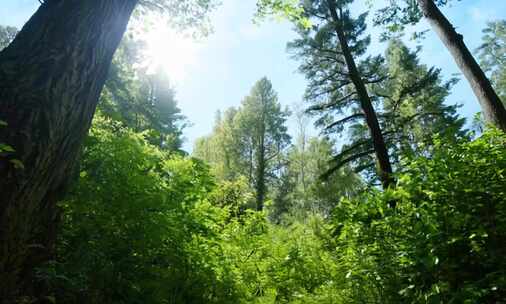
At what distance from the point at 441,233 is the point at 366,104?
7.81 metres

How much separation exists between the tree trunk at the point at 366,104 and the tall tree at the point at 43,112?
6.71m

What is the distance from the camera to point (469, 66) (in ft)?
15.9

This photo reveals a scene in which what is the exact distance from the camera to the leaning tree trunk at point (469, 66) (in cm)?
432

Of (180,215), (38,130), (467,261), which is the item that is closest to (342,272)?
(467,261)

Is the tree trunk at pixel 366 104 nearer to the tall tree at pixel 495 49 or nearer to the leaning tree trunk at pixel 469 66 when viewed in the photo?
the leaning tree trunk at pixel 469 66

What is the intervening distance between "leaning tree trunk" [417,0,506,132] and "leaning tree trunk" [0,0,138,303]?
4693 mm

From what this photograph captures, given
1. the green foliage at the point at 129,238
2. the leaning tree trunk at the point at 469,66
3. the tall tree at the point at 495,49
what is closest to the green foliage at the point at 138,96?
the green foliage at the point at 129,238

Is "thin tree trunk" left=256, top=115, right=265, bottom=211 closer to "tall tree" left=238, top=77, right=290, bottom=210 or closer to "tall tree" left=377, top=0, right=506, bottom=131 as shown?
"tall tree" left=238, top=77, right=290, bottom=210

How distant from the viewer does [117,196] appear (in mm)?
2445

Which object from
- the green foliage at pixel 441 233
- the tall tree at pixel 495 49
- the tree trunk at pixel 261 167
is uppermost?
the tall tree at pixel 495 49

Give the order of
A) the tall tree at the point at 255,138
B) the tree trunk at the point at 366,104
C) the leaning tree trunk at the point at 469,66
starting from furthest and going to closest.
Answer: the tall tree at the point at 255,138 → the tree trunk at the point at 366,104 → the leaning tree trunk at the point at 469,66

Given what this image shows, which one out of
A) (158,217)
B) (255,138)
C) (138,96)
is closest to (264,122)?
(255,138)

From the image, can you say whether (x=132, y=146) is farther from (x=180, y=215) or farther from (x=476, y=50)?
(x=476, y=50)

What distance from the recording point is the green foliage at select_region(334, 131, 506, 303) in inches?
77.5
